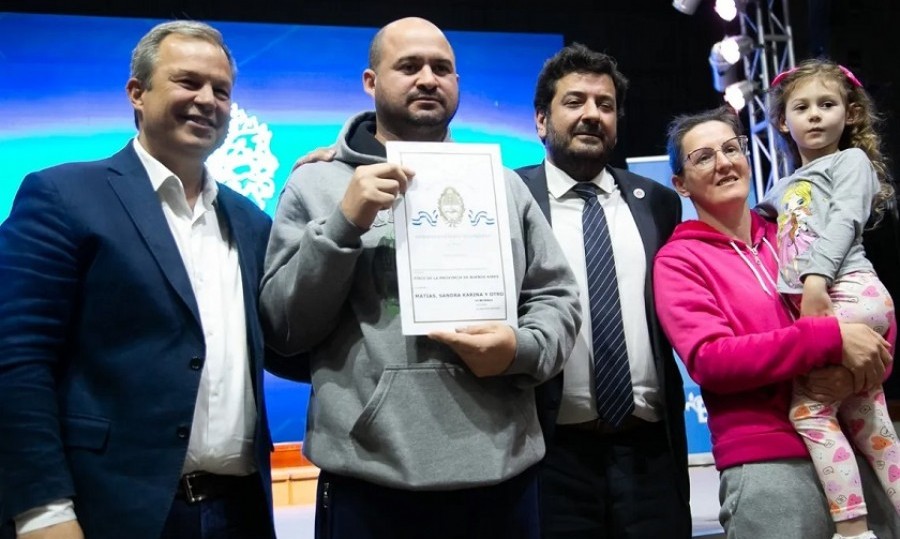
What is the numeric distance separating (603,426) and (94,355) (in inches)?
45.9

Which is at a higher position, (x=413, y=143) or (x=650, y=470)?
(x=413, y=143)

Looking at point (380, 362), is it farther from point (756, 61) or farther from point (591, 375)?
point (756, 61)

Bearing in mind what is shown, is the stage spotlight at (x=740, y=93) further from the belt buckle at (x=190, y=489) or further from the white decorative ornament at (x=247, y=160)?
the belt buckle at (x=190, y=489)

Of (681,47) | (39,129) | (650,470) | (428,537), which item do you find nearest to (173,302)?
(428,537)

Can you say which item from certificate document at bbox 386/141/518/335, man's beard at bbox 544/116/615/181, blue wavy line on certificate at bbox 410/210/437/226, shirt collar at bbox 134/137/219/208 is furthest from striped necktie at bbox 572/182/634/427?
shirt collar at bbox 134/137/219/208

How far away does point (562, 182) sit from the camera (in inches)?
88.8

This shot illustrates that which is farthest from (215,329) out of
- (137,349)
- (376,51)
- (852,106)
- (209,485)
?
(852,106)

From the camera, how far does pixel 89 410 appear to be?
148 cm

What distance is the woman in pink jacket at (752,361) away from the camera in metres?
1.78

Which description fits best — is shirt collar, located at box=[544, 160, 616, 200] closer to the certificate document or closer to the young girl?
the young girl

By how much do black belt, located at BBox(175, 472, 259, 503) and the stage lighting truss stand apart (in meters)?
3.85

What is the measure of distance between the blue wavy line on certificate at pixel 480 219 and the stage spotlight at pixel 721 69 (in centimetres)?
374

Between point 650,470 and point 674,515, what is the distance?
14 cm

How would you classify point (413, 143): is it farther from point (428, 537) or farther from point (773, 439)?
point (773, 439)
